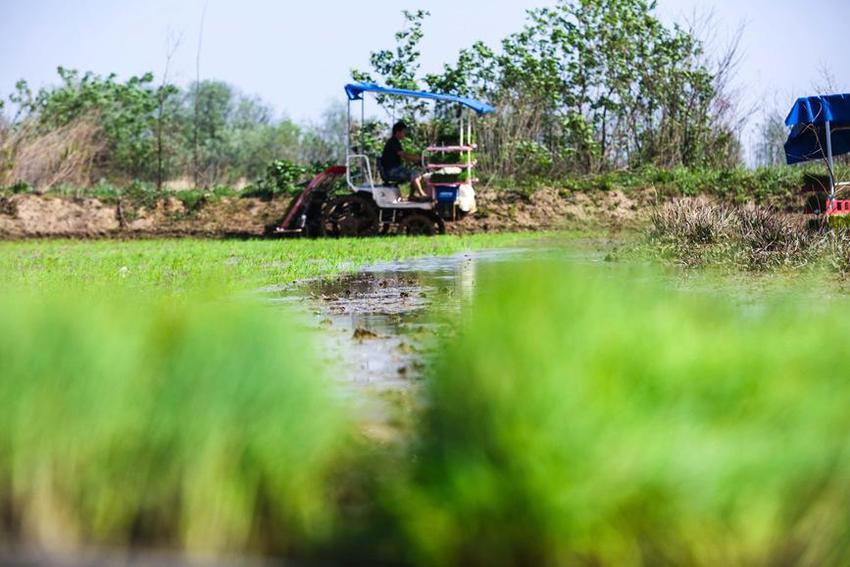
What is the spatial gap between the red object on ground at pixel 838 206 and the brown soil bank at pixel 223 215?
7.55 metres

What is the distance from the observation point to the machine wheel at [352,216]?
1861 cm

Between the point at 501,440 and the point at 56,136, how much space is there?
25992 millimetres

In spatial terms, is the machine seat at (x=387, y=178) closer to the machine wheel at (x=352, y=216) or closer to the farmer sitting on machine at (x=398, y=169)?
the farmer sitting on machine at (x=398, y=169)

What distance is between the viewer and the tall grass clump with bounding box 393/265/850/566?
2.39 meters

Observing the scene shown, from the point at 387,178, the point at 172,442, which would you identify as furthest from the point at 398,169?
the point at 172,442

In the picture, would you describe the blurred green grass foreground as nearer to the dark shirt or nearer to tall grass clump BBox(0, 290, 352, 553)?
tall grass clump BBox(0, 290, 352, 553)

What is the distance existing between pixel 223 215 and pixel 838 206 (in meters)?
12.7

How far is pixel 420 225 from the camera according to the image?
742 inches

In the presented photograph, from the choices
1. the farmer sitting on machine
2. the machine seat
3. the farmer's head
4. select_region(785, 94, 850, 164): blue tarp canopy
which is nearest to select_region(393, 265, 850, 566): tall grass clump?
select_region(785, 94, 850, 164): blue tarp canopy

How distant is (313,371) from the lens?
3152 mm

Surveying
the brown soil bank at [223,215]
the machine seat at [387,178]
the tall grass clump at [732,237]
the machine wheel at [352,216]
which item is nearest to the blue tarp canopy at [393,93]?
the machine seat at [387,178]

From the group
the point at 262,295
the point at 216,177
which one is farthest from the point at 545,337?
the point at 216,177

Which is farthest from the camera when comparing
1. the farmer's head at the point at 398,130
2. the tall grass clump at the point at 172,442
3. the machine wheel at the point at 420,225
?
the machine wheel at the point at 420,225

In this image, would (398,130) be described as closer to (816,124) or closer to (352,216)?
(352,216)
